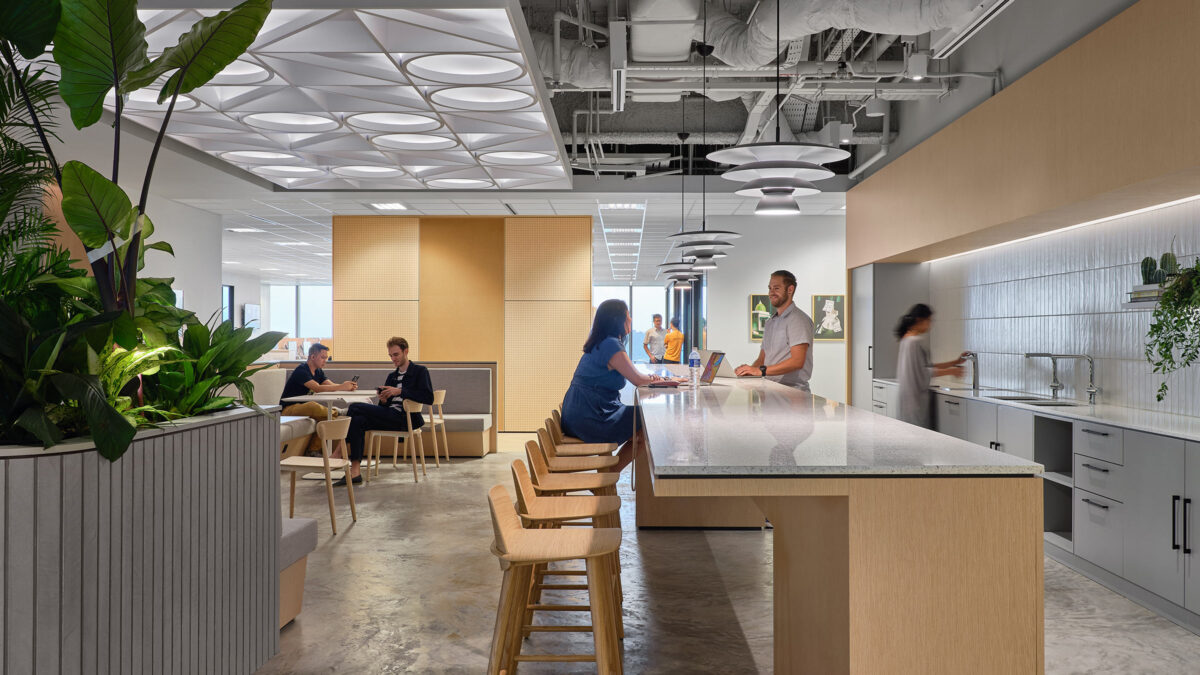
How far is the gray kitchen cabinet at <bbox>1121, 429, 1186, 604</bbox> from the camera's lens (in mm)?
3902

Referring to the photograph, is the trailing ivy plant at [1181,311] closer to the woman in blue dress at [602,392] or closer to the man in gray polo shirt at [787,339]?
the man in gray polo shirt at [787,339]

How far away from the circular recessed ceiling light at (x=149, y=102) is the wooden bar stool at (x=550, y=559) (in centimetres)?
453

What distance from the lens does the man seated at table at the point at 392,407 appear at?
25.2ft

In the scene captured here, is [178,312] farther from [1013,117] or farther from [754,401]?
[1013,117]

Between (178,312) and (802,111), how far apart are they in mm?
7932

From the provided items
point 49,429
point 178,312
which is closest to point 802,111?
point 178,312

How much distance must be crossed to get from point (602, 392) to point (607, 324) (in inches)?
18.0

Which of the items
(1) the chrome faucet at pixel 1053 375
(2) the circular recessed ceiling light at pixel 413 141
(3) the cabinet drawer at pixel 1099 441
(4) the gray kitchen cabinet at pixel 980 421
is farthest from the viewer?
(2) the circular recessed ceiling light at pixel 413 141

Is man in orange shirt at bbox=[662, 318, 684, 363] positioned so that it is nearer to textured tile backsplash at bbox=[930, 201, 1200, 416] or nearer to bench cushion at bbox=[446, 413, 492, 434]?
bench cushion at bbox=[446, 413, 492, 434]

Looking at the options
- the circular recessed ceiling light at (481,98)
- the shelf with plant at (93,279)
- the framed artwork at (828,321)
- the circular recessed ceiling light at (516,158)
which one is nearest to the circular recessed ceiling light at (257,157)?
the circular recessed ceiling light at (516,158)

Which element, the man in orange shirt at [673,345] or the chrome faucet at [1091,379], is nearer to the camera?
the chrome faucet at [1091,379]

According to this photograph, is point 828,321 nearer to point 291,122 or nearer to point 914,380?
point 914,380

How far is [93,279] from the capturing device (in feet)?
8.43

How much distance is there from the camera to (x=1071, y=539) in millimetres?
4941
